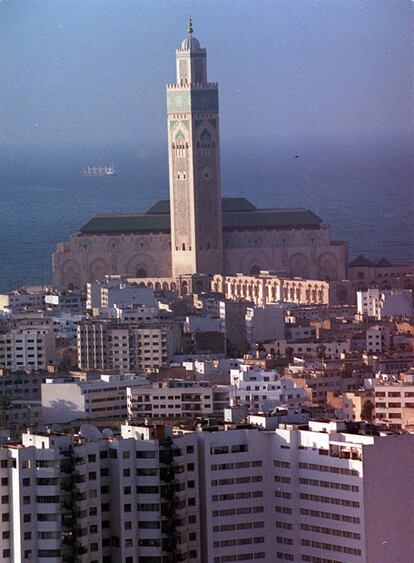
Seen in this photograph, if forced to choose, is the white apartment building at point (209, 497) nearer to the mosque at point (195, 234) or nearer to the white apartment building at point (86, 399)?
the white apartment building at point (86, 399)

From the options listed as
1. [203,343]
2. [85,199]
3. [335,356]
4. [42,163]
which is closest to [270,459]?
[335,356]

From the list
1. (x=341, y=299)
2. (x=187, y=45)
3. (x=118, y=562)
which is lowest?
(x=118, y=562)

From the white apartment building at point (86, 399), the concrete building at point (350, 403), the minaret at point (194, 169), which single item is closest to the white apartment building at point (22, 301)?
the minaret at point (194, 169)

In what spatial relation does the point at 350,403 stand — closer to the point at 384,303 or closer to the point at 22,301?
the point at 384,303

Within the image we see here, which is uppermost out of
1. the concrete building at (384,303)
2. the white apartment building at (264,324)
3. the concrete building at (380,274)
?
the concrete building at (380,274)

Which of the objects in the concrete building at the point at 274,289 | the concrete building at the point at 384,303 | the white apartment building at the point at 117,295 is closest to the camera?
the concrete building at the point at 384,303

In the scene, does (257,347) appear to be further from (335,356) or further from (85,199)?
(85,199)

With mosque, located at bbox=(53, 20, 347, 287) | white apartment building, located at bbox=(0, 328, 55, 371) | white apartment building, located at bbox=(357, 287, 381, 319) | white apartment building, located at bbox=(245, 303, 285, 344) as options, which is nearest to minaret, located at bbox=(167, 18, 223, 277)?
mosque, located at bbox=(53, 20, 347, 287)
